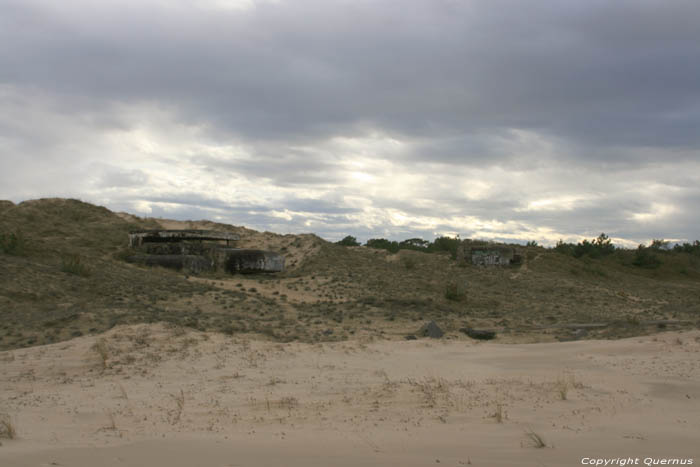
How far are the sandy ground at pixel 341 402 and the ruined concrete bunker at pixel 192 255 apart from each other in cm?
1046

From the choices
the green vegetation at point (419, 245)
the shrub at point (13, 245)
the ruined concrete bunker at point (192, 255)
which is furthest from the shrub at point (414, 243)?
the shrub at point (13, 245)

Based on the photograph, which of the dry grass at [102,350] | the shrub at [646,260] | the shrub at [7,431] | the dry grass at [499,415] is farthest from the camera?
the shrub at [646,260]

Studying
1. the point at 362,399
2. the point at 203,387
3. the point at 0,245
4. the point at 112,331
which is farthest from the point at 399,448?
the point at 0,245

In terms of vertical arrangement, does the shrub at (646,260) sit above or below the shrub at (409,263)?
above

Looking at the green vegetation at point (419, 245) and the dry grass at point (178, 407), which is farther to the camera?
the green vegetation at point (419, 245)

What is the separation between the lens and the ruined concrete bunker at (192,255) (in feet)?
64.6

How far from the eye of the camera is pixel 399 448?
400 cm

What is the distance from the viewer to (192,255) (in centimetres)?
2072

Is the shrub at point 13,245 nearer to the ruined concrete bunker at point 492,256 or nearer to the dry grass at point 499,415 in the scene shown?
the dry grass at point 499,415

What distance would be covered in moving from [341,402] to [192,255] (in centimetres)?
1623

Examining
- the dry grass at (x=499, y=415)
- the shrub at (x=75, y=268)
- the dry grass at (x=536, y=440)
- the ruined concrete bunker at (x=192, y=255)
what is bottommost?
the dry grass at (x=499, y=415)

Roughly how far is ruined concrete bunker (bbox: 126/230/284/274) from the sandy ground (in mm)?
10461

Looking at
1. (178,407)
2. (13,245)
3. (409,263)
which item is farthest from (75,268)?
(409,263)

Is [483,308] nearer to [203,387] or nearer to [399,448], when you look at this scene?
[203,387]
